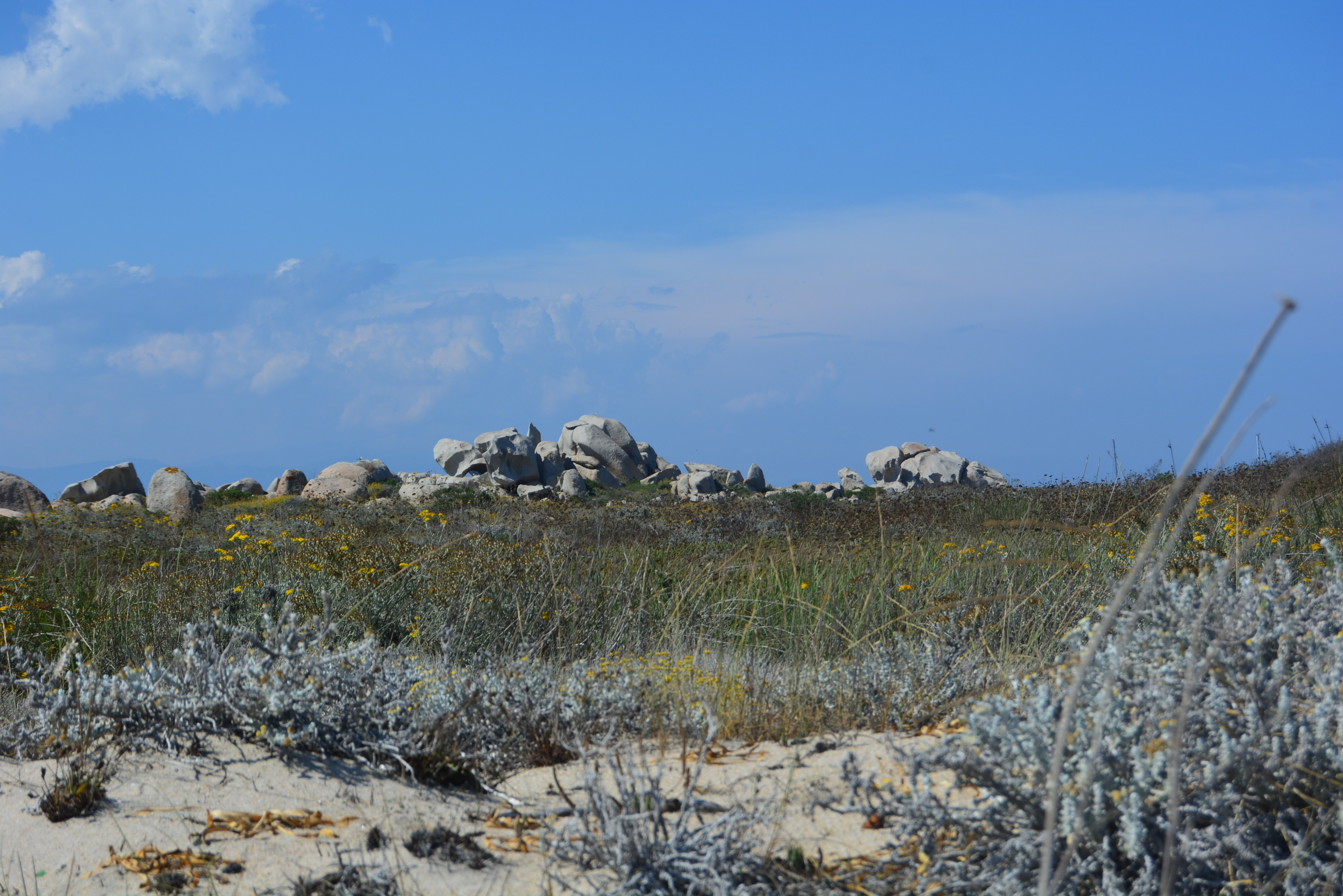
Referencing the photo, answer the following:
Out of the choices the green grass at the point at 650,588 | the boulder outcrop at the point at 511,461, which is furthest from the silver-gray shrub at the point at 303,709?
the boulder outcrop at the point at 511,461

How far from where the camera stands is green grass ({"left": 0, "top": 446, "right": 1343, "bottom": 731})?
5840mm

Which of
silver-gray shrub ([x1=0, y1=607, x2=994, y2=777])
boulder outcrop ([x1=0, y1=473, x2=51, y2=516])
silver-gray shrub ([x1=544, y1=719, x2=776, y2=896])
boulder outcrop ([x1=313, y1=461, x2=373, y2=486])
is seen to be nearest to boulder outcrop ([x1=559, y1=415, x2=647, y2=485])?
boulder outcrop ([x1=313, y1=461, x2=373, y2=486])

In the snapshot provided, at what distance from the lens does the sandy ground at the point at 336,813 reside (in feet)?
8.90

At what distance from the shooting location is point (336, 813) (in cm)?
310

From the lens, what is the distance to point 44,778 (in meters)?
3.21

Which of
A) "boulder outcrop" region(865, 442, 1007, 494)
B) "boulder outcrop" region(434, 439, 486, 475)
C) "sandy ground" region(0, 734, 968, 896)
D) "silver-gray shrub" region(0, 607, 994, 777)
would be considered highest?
"boulder outcrop" region(434, 439, 486, 475)

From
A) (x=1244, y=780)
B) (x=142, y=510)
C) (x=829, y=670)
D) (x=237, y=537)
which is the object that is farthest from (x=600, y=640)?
(x=142, y=510)

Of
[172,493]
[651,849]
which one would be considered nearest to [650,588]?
[651,849]

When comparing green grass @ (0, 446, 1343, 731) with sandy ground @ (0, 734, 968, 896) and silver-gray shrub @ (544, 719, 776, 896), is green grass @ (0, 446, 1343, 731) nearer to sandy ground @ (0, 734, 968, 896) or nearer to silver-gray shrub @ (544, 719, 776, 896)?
sandy ground @ (0, 734, 968, 896)

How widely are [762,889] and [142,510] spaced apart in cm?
2649

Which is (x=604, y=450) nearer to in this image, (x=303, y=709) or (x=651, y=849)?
(x=303, y=709)

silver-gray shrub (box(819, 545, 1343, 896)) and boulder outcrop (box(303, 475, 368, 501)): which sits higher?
boulder outcrop (box(303, 475, 368, 501))

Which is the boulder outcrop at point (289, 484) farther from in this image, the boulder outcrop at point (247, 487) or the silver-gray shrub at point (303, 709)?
the silver-gray shrub at point (303, 709)

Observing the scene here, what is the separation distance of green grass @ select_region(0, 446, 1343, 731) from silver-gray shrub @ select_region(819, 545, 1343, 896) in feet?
4.35
